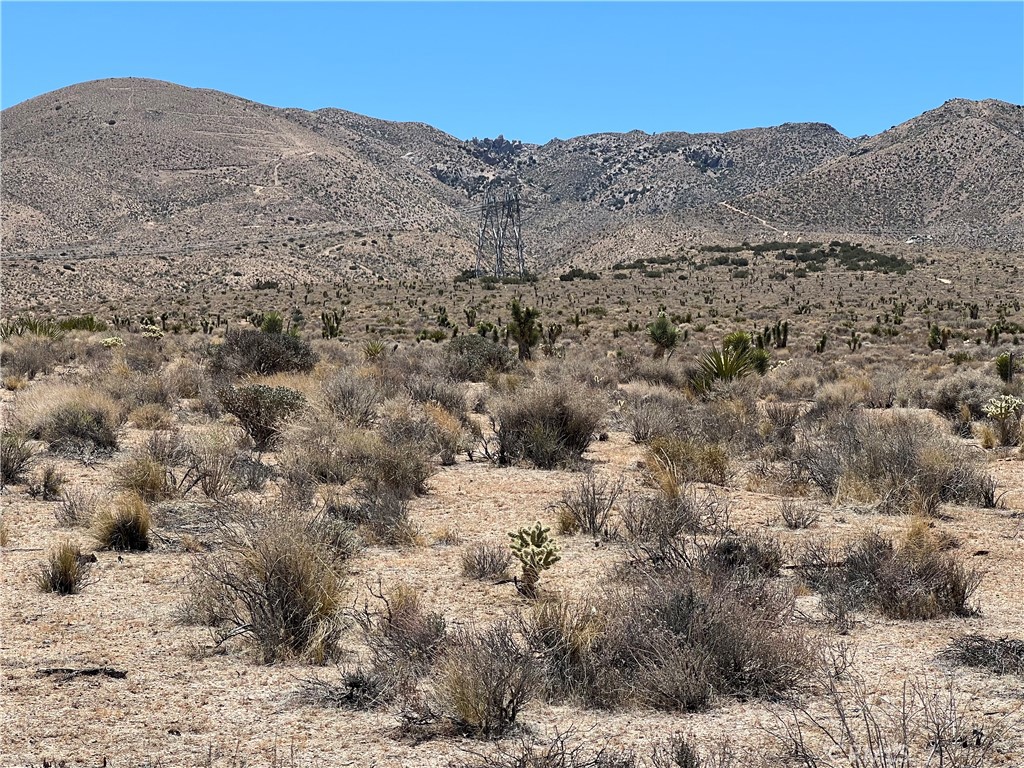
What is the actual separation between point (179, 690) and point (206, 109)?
136 metres

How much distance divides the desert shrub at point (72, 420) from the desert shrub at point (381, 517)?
491 cm

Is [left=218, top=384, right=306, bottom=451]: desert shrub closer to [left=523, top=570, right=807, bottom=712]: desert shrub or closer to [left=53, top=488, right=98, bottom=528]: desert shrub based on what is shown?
[left=53, top=488, right=98, bottom=528]: desert shrub

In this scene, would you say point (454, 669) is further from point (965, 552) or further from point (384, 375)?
point (384, 375)

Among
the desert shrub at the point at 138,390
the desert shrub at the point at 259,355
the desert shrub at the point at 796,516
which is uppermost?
the desert shrub at the point at 259,355

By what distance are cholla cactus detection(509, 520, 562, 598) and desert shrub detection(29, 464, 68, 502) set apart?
584 cm

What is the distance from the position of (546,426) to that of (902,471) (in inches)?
197

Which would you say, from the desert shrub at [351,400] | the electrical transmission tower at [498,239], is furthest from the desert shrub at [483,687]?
the electrical transmission tower at [498,239]

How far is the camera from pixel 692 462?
12.9 m

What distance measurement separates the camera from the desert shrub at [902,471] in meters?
11.3

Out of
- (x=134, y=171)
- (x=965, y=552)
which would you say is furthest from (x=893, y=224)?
(x=965, y=552)

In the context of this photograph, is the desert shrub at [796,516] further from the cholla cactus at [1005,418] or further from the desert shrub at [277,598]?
the cholla cactus at [1005,418]

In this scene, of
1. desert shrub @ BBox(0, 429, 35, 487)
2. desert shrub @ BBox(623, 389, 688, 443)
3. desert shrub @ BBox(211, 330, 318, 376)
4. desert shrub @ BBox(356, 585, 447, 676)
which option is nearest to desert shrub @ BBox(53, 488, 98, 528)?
desert shrub @ BBox(0, 429, 35, 487)

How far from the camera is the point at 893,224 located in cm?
9756

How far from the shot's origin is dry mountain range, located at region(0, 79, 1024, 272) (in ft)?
313
